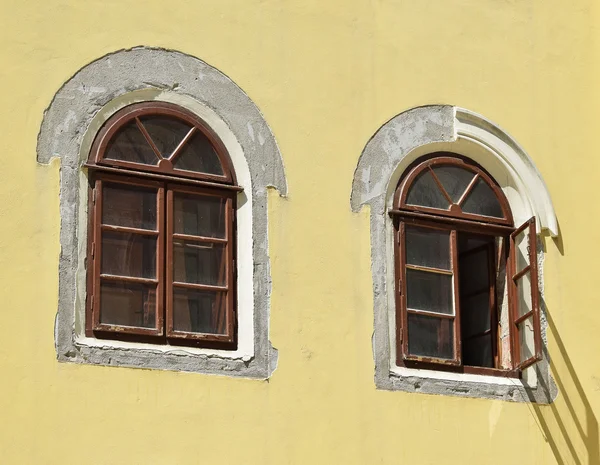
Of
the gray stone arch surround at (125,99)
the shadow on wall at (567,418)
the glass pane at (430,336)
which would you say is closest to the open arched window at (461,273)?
the glass pane at (430,336)

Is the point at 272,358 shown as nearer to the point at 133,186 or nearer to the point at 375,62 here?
the point at 133,186

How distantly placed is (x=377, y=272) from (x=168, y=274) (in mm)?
1579

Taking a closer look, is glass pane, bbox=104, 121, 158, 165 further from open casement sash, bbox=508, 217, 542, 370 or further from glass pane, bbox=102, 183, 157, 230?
open casement sash, bbox=508, 217, 542, 370

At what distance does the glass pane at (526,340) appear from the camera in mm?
11266

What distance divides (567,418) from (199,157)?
3.33m

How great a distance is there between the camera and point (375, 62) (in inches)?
447

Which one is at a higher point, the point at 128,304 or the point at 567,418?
the point at 128,304

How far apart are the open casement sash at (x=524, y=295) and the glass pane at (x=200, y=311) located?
2.26 m

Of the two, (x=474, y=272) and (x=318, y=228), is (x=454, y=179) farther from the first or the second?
(x=318, y=228)

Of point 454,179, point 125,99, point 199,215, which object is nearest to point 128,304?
point 199,215

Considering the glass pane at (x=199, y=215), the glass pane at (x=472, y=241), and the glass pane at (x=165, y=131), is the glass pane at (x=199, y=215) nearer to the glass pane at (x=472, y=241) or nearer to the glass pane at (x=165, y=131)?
the glass pane at (x=165, y=131)

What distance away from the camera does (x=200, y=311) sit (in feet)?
34.0

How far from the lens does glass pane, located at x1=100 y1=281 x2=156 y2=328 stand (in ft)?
32.9

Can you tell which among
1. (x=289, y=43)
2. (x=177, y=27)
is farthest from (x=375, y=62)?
(x=177, y=27)
